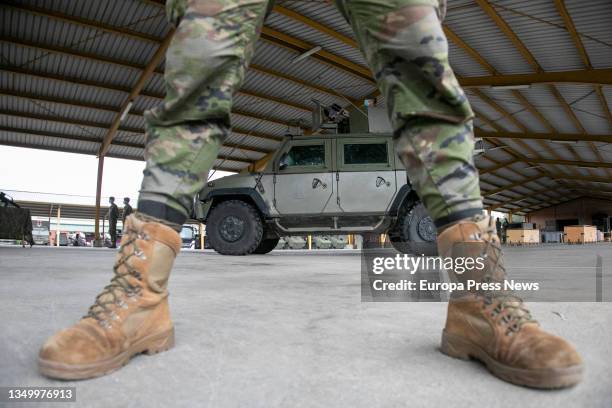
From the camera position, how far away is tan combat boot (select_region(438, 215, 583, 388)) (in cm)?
65

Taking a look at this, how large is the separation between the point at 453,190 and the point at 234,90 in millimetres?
524

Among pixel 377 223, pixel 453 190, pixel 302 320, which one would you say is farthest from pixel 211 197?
pixel 453 190

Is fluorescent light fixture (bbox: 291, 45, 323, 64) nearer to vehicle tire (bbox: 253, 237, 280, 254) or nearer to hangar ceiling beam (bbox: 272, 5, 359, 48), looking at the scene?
hangar ceiling beam (bbox: 272, 5, 359, 48)

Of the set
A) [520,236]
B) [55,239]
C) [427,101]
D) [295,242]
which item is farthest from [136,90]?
[55,239]

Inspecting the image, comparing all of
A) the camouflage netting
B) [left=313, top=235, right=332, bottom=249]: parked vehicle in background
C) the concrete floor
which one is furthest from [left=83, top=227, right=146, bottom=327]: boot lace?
[left=313, top=235, right=332, bottom=249]: parked vehicle in background

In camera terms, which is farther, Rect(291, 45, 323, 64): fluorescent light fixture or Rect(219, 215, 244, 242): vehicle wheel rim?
Rect(291, 45, 323, 64): fluorescent light fixture

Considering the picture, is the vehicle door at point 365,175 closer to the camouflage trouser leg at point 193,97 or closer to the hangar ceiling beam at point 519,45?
the hangar ceiling beam at point 519,45

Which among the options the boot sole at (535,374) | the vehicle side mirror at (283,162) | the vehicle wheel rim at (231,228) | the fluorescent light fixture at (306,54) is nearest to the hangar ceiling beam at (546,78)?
the fluorescent light fixture at (306,54)

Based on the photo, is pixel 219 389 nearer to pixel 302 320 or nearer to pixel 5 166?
pixel 302 320

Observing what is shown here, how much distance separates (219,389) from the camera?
644 mm

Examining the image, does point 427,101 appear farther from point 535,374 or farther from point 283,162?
point 283,162

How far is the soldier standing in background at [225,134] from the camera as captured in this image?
0.79 metres

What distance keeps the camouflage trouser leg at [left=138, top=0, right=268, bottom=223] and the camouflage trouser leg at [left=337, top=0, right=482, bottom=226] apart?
27 centimetres

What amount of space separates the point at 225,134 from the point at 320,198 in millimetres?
4451
